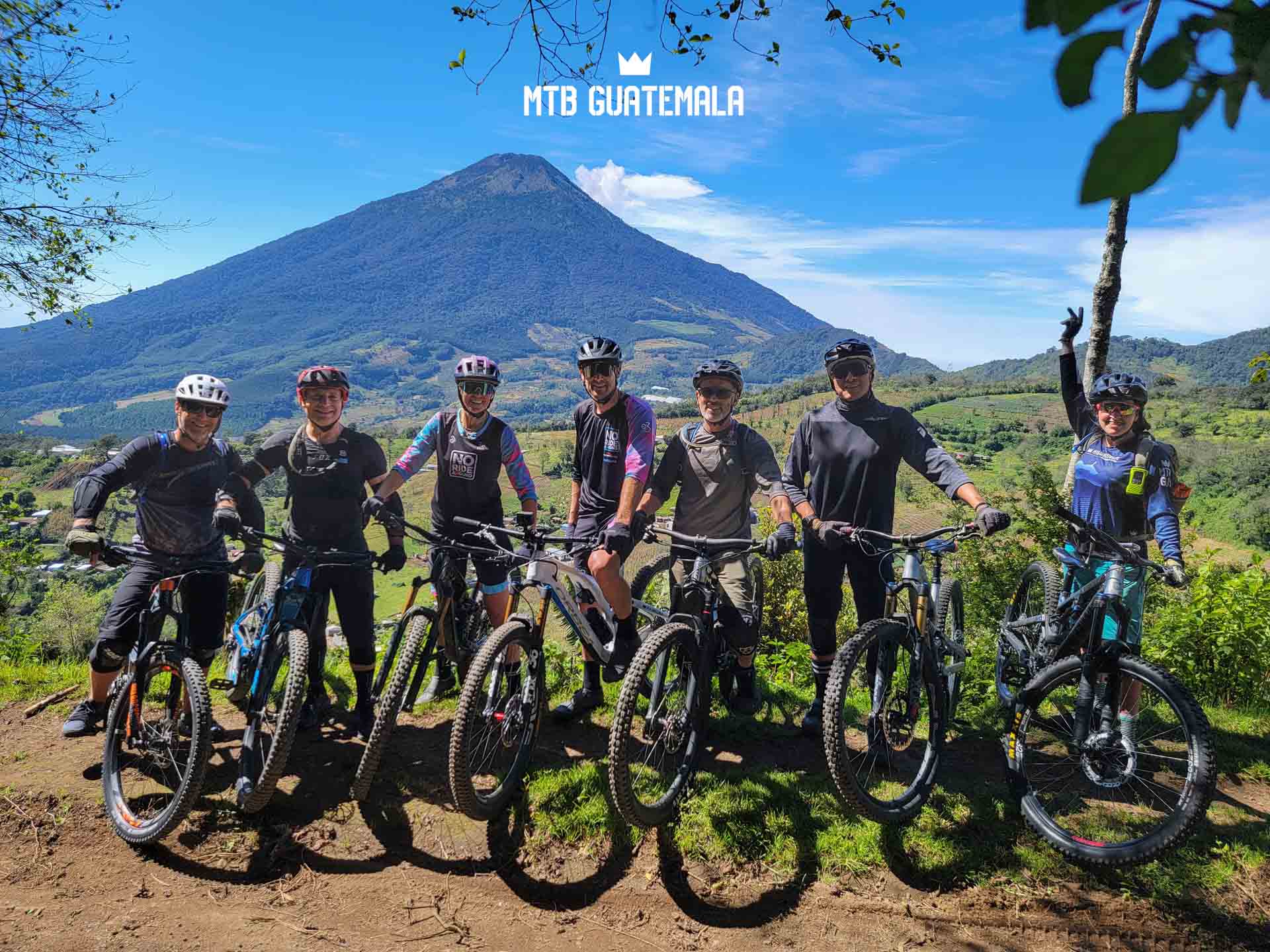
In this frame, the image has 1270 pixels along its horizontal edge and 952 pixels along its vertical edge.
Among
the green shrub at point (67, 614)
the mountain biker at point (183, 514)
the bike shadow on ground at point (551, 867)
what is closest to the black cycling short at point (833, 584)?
the bike shadow on ground at point (551, 867)

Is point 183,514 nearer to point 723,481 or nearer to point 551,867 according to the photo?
point 551,867

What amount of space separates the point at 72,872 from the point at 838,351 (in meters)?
5.39

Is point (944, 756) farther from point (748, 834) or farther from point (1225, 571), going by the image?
point (1225, 571)

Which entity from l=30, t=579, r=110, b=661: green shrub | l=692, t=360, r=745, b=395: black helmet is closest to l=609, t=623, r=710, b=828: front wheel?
l=692, t=360, r=745, b=395: black helmet

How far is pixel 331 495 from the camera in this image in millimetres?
4945

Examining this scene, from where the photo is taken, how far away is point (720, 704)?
17.6ft

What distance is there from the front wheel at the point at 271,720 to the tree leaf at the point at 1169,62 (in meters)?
4.40

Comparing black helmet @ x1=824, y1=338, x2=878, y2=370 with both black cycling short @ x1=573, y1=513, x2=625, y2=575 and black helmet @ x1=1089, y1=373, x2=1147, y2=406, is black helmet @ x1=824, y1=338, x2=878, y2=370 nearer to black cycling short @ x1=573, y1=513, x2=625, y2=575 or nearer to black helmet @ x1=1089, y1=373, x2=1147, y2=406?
black helmet @ x1=1089, y1=373, x2=1147, y2=406

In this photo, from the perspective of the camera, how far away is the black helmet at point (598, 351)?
493 centimetres

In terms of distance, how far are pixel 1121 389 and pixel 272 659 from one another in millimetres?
5530

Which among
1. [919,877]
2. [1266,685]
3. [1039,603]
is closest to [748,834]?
[919,877]

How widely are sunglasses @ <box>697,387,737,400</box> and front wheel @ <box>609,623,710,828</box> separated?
1587mm

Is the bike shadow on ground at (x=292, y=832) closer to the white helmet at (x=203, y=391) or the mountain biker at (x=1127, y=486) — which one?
the white helmet at (x=203, y=391)

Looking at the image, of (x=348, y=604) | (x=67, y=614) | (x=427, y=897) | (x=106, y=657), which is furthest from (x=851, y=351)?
(x=67, y=614)
